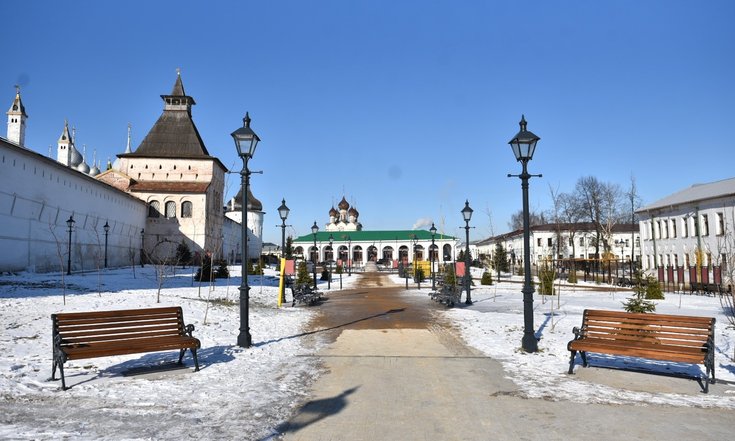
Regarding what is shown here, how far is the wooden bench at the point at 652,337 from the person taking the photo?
6473 millimetres

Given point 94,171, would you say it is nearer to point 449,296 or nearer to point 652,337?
point 449,296

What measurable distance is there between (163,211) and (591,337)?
1990 inches

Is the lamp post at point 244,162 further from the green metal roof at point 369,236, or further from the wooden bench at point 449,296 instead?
the green metal roof at point 369,236

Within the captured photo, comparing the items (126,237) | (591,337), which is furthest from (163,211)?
(591,337)

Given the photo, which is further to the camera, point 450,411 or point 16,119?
point 16,119

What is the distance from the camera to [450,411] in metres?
5.44

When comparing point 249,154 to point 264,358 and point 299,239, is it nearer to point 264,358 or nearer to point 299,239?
point 264,358

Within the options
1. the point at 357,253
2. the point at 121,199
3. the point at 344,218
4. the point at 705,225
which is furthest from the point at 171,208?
the point at 344,218

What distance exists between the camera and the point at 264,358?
27.5 ft

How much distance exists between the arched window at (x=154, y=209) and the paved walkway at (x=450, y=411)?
47.8 m

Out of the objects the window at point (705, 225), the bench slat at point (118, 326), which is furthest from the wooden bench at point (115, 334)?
the window at point (705, 225)

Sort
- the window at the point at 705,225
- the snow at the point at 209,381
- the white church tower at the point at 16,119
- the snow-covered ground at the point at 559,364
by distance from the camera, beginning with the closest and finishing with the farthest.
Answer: the snow at the point at 209,381, the snow-covered ground at the point at 559,364, the window at the point at 705,225, the white church tower at the point at 16,119

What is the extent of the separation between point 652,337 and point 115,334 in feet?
24.3

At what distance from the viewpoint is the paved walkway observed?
4738 millimetres
